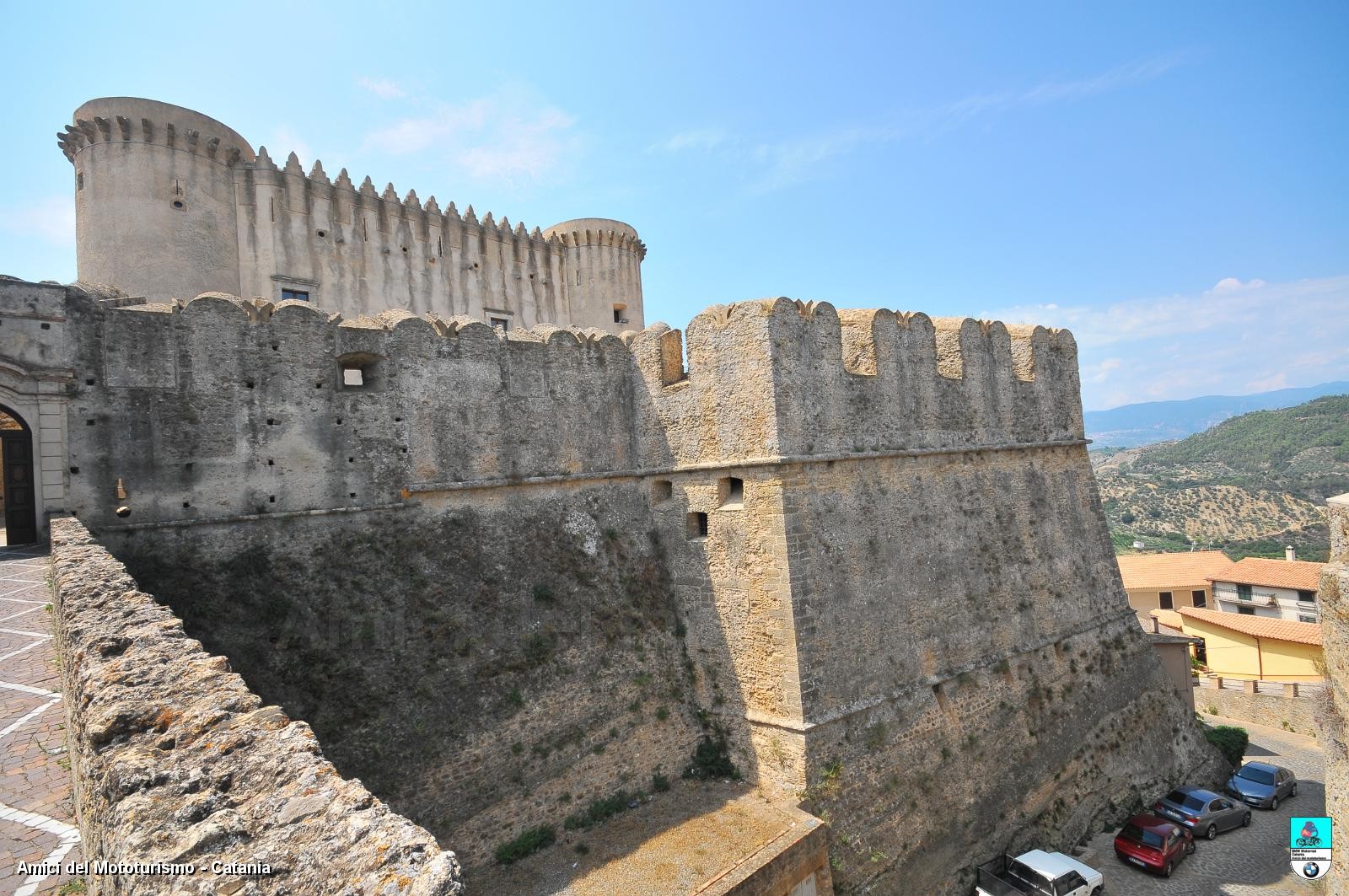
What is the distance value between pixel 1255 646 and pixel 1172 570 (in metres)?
10.1

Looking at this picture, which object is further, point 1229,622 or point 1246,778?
point 1229,622

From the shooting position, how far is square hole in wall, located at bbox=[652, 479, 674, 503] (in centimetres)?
1245

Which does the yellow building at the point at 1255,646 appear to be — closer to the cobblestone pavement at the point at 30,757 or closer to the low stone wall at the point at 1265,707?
the low stone wall at the point at 1265,707

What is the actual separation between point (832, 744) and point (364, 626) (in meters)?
7.02

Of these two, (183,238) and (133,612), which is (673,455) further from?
(183,238)

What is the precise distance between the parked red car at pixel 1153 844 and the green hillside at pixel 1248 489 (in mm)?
55095

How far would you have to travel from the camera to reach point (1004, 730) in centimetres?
1244

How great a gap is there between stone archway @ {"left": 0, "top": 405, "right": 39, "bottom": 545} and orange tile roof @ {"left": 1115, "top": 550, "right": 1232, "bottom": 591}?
1502 inches

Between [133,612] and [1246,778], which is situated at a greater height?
[133,612]

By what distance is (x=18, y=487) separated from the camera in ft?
32.1

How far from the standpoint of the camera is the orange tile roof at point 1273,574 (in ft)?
98.0

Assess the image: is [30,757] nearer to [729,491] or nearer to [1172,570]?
[729,491]

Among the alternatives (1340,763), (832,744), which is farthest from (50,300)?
(1340,763)

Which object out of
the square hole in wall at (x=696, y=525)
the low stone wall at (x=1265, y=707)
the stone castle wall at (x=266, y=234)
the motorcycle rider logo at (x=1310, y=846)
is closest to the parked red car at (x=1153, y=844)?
the motorcycle rider logo at (x=1310, y=846)
